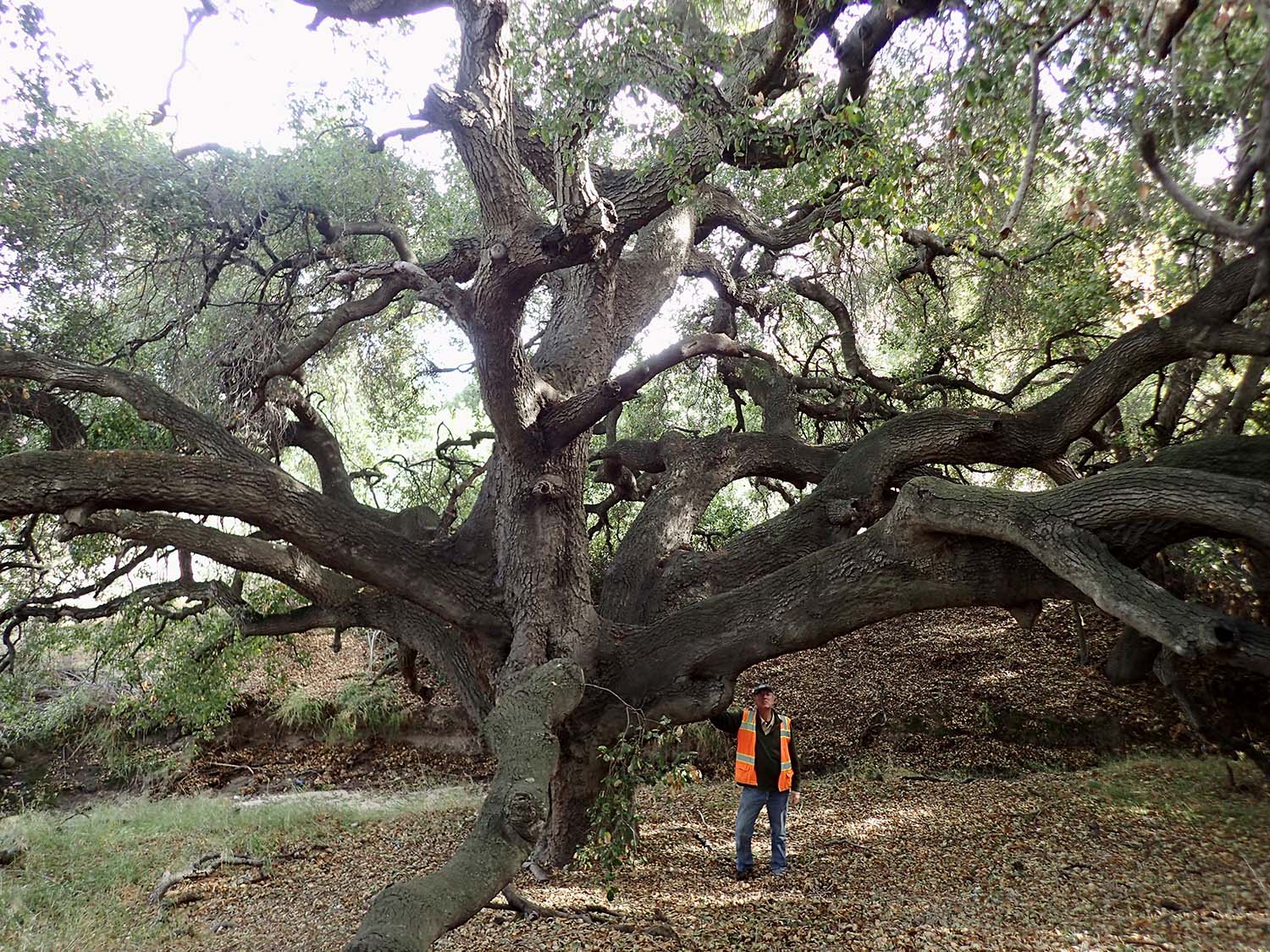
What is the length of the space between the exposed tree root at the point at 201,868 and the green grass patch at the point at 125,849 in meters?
0.11

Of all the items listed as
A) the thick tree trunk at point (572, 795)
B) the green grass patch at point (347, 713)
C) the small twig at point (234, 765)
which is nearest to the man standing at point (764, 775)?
the thick tree trunk at point (572, 795)

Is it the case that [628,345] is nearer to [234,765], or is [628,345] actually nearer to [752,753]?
[752,753]

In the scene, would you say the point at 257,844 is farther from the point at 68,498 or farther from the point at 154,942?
the point at 68,498

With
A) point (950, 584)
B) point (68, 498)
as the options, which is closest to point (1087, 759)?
point (950, 584)

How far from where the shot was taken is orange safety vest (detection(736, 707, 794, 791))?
518 centimetres

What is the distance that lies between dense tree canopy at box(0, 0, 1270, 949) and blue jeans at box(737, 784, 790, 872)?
0.68m

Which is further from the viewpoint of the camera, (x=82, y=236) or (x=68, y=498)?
(x=82, y=236)

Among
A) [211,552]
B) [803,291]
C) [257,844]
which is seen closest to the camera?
[211,552]

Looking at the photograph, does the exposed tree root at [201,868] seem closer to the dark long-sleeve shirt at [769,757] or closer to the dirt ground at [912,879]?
the dirt ground at [912,879]

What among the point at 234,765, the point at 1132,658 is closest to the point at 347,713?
the point at 234,765

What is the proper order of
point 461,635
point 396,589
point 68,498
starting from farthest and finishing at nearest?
point 461,635
point 396,589
point 68,498

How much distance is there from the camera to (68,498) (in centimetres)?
430

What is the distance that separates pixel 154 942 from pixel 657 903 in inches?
127

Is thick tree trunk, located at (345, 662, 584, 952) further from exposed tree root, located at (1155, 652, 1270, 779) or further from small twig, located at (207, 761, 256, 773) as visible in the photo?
small twig, located at (207, 761, 256, 773)
